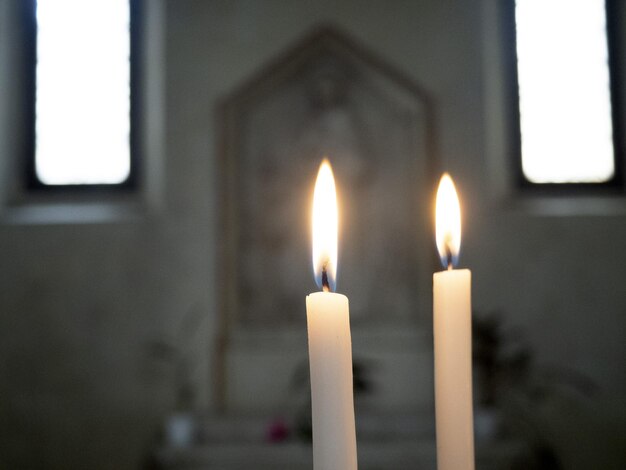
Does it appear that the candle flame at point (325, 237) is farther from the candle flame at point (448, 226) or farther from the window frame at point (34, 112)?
the window frame at point (34, 112)

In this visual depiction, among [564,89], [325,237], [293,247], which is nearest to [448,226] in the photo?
[325,237]

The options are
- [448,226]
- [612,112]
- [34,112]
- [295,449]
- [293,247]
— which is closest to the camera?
[448,226]

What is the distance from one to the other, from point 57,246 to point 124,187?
0.59 meters

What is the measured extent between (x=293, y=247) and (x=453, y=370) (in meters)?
3.33

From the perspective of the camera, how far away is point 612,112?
411cm

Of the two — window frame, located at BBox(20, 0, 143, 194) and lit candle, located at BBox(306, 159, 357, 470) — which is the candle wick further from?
window frame, located at BBox(20, 0, 143, 194)

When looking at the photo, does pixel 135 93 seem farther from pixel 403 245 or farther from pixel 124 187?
pixel 403 245

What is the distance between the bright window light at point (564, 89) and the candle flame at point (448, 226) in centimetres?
377

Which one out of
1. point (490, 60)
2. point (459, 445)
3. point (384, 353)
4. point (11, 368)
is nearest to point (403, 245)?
point (384, 353)

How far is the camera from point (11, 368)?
3.80 m

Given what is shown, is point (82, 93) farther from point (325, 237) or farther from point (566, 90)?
point (325, 237)

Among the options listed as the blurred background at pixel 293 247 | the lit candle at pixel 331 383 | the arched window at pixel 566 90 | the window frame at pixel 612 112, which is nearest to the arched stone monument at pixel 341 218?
the blurred background at pixel 293 247

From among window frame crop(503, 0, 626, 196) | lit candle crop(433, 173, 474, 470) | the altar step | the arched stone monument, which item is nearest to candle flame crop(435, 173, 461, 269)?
lit candle crop(433, 173, 474, 470)

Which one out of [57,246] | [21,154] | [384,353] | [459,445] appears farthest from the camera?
[21,154]
